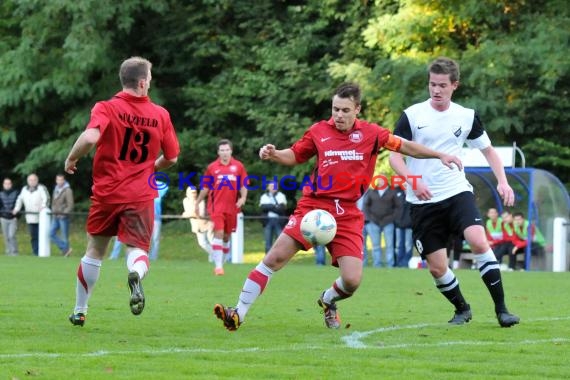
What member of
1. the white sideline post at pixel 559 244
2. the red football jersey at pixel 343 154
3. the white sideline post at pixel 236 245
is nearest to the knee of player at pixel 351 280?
the red football jersey at pixel 343 154

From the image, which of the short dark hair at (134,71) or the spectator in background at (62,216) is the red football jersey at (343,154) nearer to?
the short dark hair at (134,71)

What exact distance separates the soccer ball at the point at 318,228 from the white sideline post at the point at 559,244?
48.9 ft

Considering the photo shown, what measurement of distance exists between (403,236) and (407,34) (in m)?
8.17

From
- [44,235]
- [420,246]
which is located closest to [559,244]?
[44,235]

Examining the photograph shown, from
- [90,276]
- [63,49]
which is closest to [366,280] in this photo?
[90,276]

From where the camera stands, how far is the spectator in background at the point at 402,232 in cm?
2441

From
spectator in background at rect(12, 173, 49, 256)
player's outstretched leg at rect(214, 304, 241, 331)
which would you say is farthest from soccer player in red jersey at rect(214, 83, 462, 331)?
spectator in background at rect(12, 173, 49, 256)

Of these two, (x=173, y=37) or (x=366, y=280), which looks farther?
(x=173, y=37)

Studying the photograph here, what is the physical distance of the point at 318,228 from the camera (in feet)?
30.5

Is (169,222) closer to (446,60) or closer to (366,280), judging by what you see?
(366,280)

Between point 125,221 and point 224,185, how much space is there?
34.1ft

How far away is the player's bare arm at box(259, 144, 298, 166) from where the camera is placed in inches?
360

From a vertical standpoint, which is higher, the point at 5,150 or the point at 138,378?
the point at 5,150

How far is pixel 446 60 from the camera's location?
32.8ft
